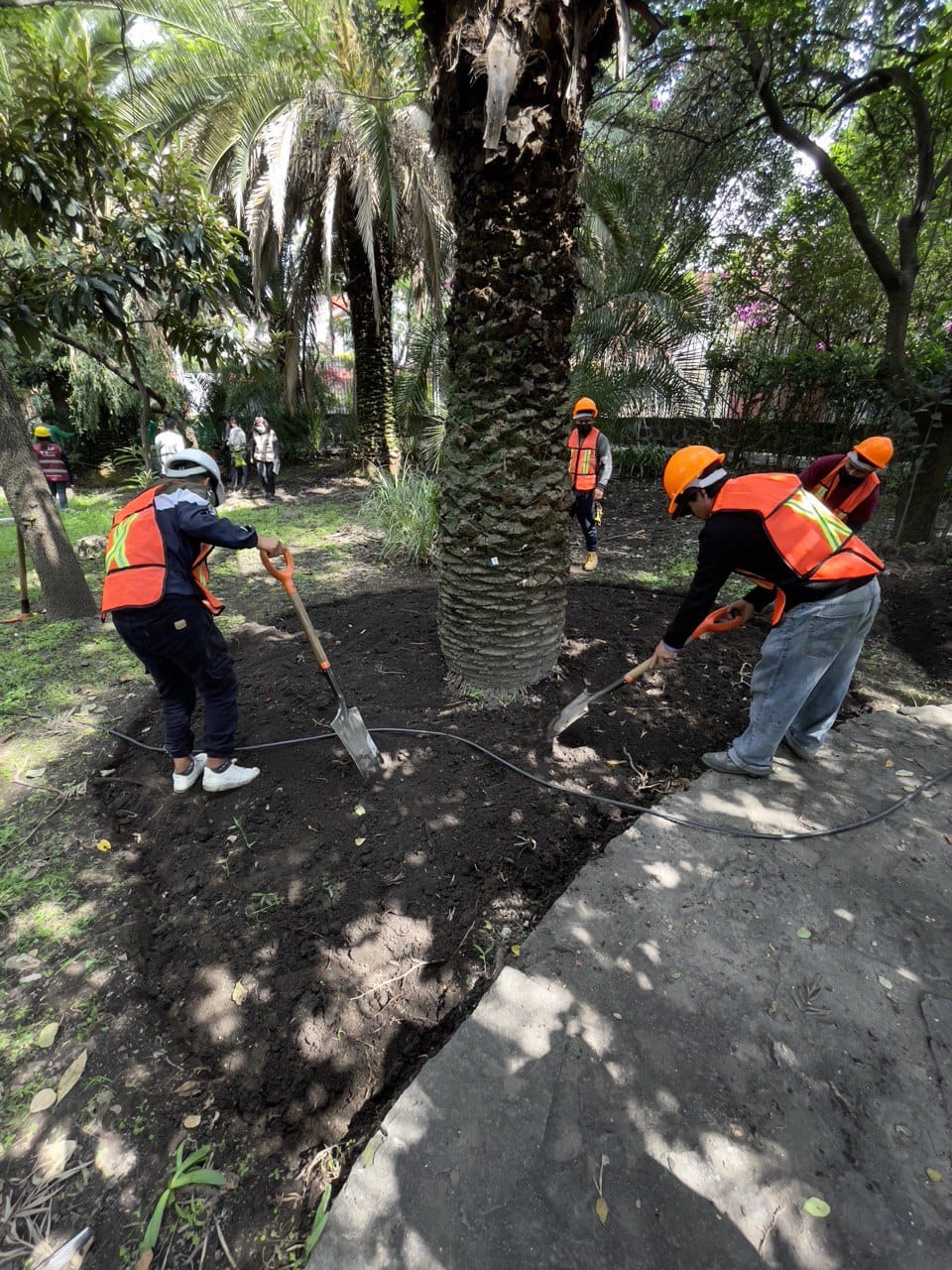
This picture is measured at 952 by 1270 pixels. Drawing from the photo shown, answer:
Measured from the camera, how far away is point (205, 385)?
14547 millimetres

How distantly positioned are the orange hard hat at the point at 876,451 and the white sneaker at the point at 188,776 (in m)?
4.46

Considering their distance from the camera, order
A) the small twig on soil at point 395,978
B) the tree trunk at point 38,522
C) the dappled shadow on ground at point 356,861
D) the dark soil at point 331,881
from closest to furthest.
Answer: the dark soil at point 331,881 < the dappled shadow on ground at point 356,861 < the small twig on soil at point 395,978 < the tree trunk at point 38,522

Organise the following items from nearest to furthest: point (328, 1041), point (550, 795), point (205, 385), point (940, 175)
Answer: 1. point (328, 1041)
2. point (550, 795)
3. point (940, 175)
4. point (205, 385)

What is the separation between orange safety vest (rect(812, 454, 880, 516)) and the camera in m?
4.01

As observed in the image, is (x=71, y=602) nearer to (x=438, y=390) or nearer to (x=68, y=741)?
(x=68, y=741)

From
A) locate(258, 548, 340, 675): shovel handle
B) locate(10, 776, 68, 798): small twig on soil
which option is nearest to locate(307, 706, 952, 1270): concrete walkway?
locate(258, 548, 340, 675): shovel handle

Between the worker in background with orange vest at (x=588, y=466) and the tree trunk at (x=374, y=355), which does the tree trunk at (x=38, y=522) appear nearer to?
the worker in background with orange vest at (x=588, y=466)

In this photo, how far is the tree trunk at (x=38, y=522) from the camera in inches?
188

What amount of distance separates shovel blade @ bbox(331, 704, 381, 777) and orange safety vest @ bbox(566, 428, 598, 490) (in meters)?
3.74

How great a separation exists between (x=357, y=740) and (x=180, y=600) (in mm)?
1074

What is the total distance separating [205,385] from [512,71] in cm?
1453

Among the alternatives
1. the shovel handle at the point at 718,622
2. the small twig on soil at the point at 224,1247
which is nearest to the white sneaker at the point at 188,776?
the small twig on soil at the point at 224,1247

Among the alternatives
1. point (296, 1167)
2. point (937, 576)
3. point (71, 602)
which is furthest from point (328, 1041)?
point (937, 576)

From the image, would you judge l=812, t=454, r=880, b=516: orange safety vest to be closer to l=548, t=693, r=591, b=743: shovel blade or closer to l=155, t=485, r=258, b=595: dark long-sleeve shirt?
l=548, t=693, r=591, b=743: shovel blade
